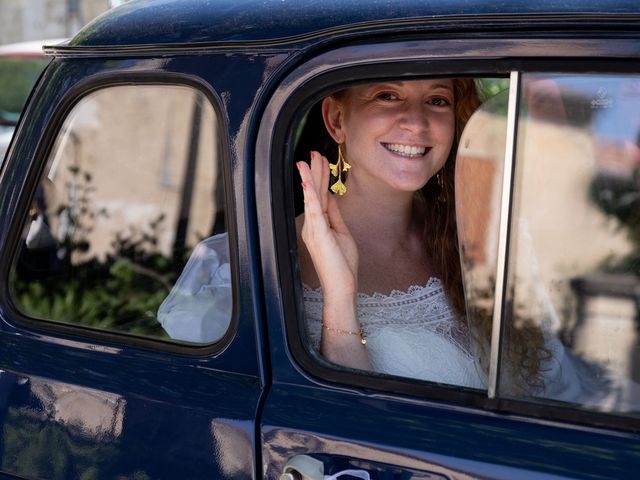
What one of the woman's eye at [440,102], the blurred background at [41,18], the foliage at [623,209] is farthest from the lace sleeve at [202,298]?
the blurred background at [41,18]

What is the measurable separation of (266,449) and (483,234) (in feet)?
1.80

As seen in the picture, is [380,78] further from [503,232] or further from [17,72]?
[17,72]

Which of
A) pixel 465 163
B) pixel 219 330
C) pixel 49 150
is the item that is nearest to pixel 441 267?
pixel 465 163

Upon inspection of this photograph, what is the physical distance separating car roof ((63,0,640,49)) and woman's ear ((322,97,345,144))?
10.9 inches

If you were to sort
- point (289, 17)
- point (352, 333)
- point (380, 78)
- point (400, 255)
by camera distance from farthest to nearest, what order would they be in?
point (400, 255)
point (352, 333)
point (289, 17)
point (380, 78)

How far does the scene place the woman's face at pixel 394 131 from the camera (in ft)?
6.89

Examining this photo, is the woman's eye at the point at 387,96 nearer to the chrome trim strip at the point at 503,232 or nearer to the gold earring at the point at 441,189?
Answer: the gold earring at the point at 441,189

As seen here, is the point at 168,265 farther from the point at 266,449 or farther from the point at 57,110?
the point at 266,449

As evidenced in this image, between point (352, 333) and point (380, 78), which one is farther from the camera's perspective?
point (352, 333)

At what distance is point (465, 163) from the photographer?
1.95 metres

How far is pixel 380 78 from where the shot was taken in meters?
1.74

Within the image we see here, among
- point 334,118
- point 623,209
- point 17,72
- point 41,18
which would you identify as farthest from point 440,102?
point 41,18

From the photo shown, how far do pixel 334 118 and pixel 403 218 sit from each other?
35 centimetres

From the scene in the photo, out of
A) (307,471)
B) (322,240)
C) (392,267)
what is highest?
(322,240)
